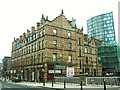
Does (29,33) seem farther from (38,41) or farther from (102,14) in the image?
(102,14)

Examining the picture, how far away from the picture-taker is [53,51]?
4838 cm

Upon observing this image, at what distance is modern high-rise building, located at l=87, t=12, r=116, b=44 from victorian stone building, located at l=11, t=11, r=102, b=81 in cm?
8645

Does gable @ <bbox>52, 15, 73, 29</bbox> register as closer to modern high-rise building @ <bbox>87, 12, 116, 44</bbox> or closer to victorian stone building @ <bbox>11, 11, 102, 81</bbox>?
victorian stone building @ <bbox>11, 11, 102, 81</bbox>

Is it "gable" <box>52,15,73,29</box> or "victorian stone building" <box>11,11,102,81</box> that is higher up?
"gable" <box>52,15,73,29</box>

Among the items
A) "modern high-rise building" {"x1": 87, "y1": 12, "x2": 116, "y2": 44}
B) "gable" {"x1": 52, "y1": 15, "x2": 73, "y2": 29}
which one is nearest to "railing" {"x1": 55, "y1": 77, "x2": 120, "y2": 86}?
"gable" {"x1": 52, "y1": 15, "x2": 73, "y2": 29}

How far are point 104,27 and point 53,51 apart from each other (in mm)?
109875

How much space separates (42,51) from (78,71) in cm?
1126

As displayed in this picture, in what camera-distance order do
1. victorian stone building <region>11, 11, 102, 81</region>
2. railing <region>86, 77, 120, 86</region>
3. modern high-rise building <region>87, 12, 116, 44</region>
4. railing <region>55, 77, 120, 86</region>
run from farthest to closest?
modern high-rise building <region>87, 12, 116, 44</region>
victorian stone building <region>11, 11, 102, 81</region>
railing <region>55, 77, 120, 86</region>
railing <region>86, 77, 120, 86</region>

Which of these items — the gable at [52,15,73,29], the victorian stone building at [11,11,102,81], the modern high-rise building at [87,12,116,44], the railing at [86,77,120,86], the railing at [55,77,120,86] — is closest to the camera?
the railing at [86,77,120,86]

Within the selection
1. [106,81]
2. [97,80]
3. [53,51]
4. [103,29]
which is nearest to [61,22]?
[53,51]

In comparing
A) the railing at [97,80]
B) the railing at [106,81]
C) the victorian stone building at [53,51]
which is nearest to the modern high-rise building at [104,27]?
the victorian stone building at [53,51]

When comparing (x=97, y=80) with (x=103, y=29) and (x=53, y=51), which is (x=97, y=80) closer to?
(x=53, y=51)

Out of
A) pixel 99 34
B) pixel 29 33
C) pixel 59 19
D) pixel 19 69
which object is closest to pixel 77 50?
pixel 59 19

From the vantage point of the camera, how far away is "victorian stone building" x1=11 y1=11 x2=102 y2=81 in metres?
47.6
